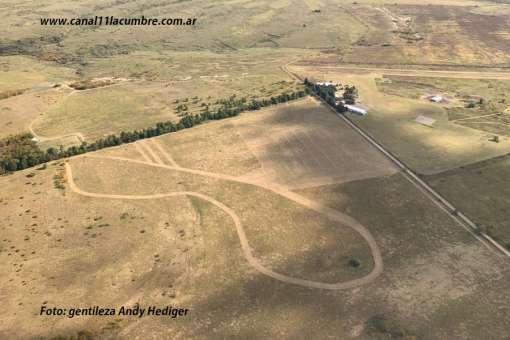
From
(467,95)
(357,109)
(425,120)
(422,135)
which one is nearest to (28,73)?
(357,109)

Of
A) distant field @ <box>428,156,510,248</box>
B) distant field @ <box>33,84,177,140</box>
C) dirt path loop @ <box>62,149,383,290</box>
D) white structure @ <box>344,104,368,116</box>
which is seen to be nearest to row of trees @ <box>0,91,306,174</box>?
dirt path loop @ <box>62,149,383,290</box>

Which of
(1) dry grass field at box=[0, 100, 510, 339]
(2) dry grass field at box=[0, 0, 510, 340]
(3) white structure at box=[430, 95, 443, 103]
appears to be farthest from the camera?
(3) white structure at box=[430, 95, 443, 103]

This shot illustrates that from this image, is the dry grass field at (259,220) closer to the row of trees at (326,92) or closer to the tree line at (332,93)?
the row of trees at (326,92)

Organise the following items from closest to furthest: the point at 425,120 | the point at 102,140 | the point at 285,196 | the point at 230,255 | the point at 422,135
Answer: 1. the point at 230,255
2. the point at 285,196
3. the point at 102,140
4. the point at 422,135
5. the point at 425,120

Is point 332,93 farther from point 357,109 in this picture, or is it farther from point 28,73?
point 28,73

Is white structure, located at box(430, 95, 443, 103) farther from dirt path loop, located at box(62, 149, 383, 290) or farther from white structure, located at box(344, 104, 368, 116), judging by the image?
dirt path loop, located at box(62, 149, 383, 290)

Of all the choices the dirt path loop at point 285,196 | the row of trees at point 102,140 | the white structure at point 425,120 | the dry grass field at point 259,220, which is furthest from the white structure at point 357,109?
the dirt path loop at point 285,196

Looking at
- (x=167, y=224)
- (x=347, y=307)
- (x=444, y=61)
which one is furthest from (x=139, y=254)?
(x=444, y=61)

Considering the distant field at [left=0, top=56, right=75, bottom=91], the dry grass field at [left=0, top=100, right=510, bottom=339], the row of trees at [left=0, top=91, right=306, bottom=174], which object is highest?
the distant field at [left=0, top=56, right=75, bottom=91]
